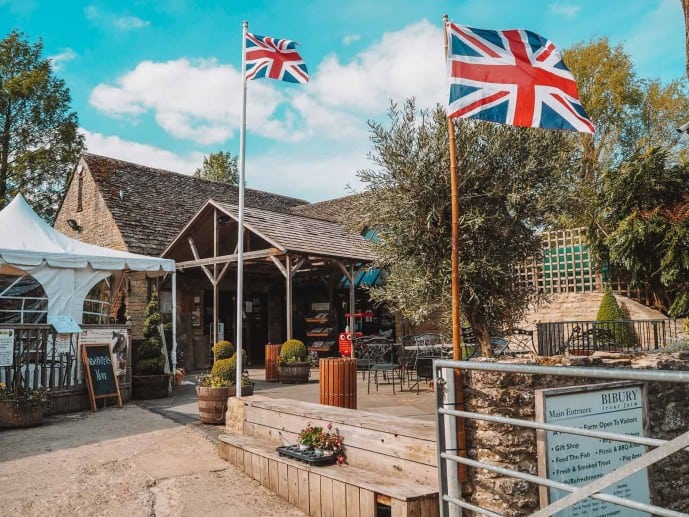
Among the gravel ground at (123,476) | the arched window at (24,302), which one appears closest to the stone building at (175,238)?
the arched window at (24,302)

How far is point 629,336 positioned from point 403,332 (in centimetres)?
694

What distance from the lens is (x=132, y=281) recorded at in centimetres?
1717

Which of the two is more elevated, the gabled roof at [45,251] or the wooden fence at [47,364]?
the gabled roof at [45,251]

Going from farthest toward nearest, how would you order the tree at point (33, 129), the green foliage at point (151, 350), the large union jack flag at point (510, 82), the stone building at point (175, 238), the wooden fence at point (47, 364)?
the tree at point (33, 129) < the stone building at point (175, 238) < the green foliage at point (151, 350) < the wooden fence at point (47, 364) < the large union jack flag at point (510, 82)

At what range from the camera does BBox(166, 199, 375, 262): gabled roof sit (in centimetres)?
1395

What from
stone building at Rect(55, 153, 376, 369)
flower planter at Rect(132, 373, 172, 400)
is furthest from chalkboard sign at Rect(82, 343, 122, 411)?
stone building at Rect(55, 153, 376, 369)

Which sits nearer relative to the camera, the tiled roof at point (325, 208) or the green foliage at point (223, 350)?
the green foliage at point (223, 350)

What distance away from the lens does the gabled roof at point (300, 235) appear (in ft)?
45.8

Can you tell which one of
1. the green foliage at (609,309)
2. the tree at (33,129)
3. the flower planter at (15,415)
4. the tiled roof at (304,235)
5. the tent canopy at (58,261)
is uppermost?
the tree at (33,129)

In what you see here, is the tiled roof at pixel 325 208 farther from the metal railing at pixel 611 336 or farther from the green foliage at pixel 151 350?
the green foliage at pixel 151 350

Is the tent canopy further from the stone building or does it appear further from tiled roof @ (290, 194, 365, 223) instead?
tiled roof @ (290, 194, 365, 223)

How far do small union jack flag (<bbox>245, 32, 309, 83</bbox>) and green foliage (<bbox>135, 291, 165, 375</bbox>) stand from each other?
5.73 m

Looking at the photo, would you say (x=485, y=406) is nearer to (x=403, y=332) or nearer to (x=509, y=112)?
(x=509, y=112)

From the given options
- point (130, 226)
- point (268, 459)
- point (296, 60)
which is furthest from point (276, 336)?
point (268, 459)
